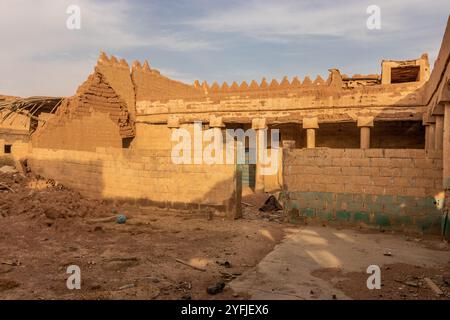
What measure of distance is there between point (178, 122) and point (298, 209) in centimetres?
966

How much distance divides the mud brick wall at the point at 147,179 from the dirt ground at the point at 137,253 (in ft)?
1.28

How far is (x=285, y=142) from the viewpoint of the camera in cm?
977

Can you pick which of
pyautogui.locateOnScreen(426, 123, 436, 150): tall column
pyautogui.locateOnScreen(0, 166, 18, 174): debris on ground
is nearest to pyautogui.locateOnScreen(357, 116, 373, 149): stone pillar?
pyautogui.locateOnScreen(426, 123, 436, 150): tall column

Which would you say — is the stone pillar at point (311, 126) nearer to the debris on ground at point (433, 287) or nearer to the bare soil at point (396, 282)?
the bare soil at point (396, 282)

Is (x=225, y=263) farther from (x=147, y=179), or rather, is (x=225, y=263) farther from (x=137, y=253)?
(x=147, y=179)

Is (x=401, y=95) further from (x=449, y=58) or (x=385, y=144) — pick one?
(x=449, y=58)

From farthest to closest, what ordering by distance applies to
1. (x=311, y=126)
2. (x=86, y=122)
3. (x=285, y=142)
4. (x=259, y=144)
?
(x=259, y=144), (x=311, y=126), (x=86, y=122), (x=285, y=142)

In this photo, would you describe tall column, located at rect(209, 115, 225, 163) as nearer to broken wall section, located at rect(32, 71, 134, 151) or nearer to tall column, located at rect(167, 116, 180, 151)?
tall column, located at rect(167, 116, 180, 151)

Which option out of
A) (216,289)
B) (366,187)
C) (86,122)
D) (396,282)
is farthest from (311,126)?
(216,289)

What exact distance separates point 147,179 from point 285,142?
4081 mm

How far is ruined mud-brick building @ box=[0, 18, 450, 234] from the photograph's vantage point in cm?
825

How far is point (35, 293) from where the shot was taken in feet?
14.6

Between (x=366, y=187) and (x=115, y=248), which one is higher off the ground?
(x=366, y=187)
